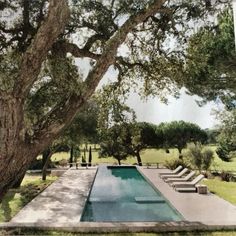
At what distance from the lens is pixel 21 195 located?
9148 mm

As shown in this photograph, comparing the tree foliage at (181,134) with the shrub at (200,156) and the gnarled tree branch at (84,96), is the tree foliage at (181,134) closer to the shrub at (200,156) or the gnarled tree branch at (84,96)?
the shrub at (200,156)

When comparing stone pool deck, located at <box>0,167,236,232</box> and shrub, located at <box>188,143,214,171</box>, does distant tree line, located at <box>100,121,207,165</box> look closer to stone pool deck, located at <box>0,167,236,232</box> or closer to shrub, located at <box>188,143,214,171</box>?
shrub, located at <box>188,143,214,171</box>

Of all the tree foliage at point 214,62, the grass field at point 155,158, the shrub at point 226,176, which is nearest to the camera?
the tree foliage at point 214,62

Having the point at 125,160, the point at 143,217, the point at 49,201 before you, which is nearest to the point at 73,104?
the point at 143,217

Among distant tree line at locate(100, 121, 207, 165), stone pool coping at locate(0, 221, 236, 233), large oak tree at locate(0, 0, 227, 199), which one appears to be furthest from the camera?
distant tree line at locate(100, 121, 207, 165)

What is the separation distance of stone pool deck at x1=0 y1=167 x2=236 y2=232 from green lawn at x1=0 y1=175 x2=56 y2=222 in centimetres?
20

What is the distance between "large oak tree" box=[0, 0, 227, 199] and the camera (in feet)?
12.7

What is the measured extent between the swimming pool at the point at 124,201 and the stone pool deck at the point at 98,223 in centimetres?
19

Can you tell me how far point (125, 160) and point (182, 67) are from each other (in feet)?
25.5

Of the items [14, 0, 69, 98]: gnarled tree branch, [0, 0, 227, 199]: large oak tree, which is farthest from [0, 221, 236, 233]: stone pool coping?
[14, 0, 69, 98]: gnarled tree branch

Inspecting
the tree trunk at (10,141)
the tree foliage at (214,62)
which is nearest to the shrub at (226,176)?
the tree foliage at (214,62)

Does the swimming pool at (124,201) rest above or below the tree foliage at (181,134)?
below

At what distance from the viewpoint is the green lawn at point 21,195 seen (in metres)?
7.26

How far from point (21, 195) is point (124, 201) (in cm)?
229
